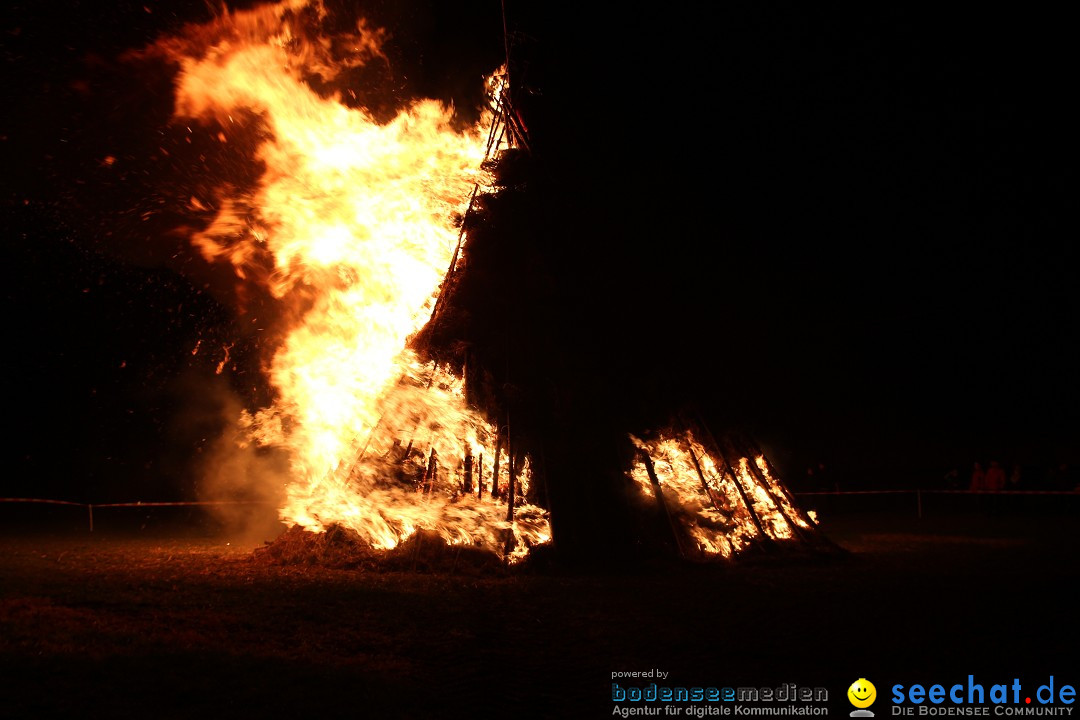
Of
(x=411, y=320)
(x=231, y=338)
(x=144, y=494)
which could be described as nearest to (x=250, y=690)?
(x=411, y=320)

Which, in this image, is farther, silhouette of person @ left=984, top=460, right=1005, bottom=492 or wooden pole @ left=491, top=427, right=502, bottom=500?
silhouette of person @ left=984, top=460, right=1005, bottom=492

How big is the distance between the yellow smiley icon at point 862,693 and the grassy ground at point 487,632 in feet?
0.33

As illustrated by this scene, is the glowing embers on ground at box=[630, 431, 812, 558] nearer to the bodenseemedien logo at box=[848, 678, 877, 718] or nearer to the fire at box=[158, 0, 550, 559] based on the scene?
the fire at box=[158, 0, 550, 559]

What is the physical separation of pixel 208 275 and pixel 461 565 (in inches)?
402

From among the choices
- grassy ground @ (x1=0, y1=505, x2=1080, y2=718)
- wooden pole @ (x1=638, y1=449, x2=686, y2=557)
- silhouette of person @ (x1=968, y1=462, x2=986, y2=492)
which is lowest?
grassy ground @ (x1=0, y1=505, x2=1080, y2=718)

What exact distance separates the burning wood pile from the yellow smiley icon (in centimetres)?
569

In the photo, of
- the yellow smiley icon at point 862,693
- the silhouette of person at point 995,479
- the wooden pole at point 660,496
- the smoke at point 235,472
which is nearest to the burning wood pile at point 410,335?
the wooden pole at point 660,496

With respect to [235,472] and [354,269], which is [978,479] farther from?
[235,472]

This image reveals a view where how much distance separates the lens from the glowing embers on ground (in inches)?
A: 454

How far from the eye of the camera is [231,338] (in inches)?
779

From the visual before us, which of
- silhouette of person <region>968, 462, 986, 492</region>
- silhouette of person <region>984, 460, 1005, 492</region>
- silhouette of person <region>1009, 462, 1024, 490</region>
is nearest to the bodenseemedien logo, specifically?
silhouette of person <region>984, 460, 1005, 492</region>

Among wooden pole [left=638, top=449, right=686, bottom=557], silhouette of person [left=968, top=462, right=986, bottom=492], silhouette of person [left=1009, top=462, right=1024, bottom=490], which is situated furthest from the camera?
silhouette of person [left=1009, top=462, right=1024, bottom=490]

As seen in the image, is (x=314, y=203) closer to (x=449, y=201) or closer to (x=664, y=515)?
(x=449, y=201)

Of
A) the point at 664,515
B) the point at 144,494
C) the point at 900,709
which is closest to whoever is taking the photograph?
the point at 900,709
